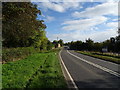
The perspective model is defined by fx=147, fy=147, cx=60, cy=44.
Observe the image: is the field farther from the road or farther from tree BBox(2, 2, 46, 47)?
tree BBox(2, 2, 46, 47)

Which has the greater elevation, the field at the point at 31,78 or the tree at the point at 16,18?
the tree at the point at 16,18

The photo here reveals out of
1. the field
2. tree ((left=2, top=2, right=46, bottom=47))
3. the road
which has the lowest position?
the road

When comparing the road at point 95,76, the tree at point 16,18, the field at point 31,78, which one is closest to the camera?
the field at point 31,78

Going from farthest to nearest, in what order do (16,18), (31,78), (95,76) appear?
(16,18), (95,76), (31,78)

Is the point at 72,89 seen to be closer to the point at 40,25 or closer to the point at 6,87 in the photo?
the point at 6,87

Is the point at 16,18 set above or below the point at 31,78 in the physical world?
above

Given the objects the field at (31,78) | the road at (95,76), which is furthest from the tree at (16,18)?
the road at (95,76)

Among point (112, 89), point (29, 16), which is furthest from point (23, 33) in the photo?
point (112, 89)

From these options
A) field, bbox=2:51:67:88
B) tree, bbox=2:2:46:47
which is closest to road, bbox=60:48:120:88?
field, bbox=2:51:67:88

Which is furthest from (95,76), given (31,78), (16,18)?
(16,18)

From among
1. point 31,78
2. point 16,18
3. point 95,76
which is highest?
point 16,18

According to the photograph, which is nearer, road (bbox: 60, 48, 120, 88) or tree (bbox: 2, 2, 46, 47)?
road (bbox: 60, 48, 120, 88)

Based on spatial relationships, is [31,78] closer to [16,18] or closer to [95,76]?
[95,76]

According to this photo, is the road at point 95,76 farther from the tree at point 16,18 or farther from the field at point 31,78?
the tree at point 16,18
